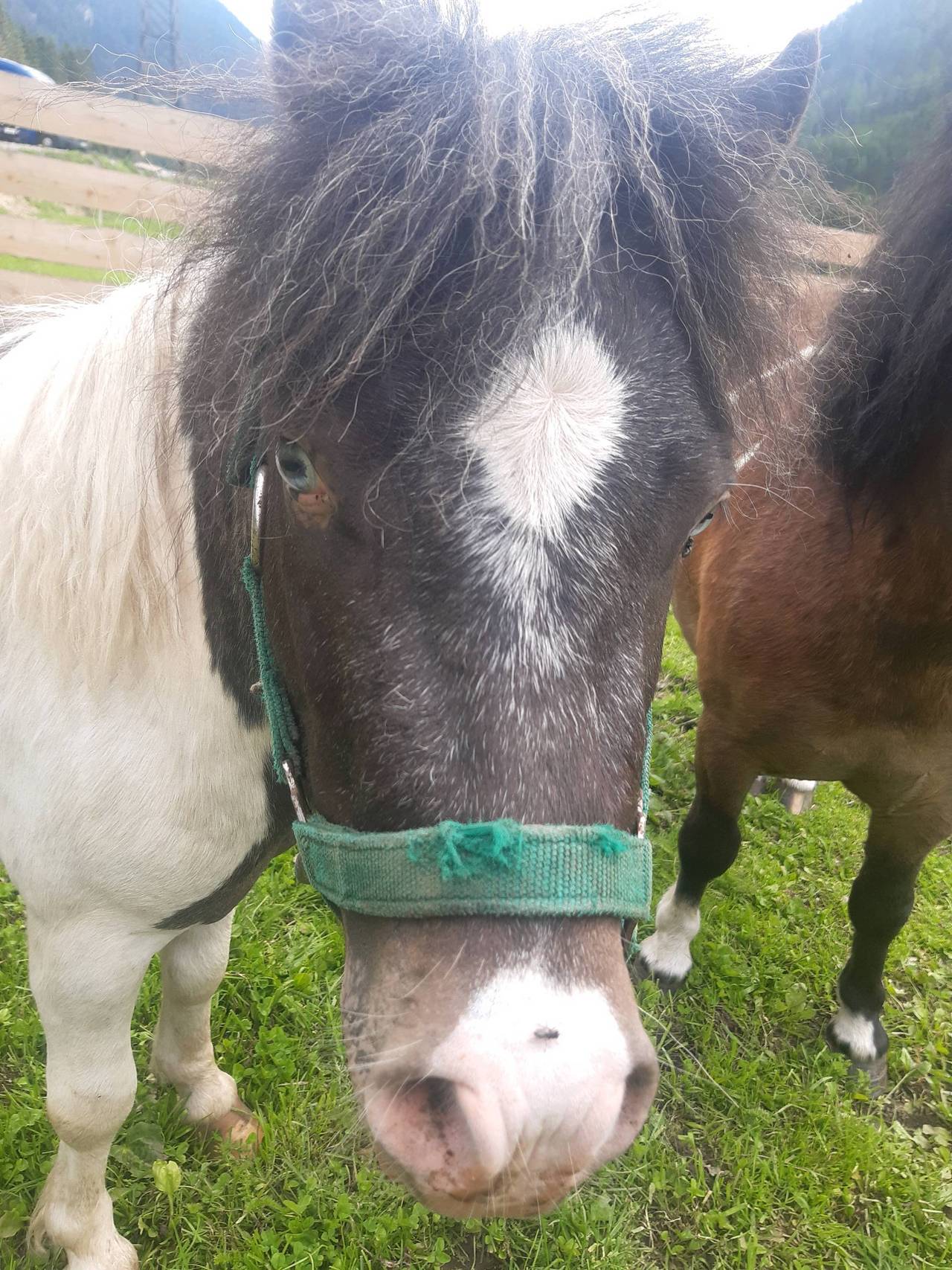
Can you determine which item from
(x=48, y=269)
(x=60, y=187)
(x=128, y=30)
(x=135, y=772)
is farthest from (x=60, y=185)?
(x=128, y=30)

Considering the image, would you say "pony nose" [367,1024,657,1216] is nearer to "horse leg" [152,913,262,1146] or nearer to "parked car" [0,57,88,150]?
"horse leg" [152,913,262,1146]

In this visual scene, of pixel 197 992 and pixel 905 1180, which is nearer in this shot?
pixel 197 992

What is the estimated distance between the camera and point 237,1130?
212 centimetres

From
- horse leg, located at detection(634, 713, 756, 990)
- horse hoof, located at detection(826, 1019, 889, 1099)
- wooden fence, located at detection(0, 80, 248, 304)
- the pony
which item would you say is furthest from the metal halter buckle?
wooden fence, located at detection(0, 80, 248, 304)

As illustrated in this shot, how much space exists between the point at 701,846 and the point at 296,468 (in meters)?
2.10

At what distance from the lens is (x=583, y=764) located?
3.09 ft

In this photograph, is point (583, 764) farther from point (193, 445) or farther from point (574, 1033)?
point (193, 445)

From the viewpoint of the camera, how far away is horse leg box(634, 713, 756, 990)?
2449mm

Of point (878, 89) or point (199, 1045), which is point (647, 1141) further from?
point (878, 89)

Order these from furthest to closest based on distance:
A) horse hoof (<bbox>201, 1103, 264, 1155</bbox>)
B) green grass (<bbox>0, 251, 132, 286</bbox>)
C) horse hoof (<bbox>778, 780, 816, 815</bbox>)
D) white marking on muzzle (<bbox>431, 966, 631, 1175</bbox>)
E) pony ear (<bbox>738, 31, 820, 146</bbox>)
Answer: green grass (<bbox>0, 251, 132, 286</bbox>)
horse hoof (<bbox>778, 780, 816, 815</bbox>)
horse hoof (<bbox>201, 1103, 264, 1155</bbox>)
pony ear (<bbox>738, 31, 820, 146</bbox>)
white marking on muzzle (<bbox>431, 966, 631, 1175</bbox>)

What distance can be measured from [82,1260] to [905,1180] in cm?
221

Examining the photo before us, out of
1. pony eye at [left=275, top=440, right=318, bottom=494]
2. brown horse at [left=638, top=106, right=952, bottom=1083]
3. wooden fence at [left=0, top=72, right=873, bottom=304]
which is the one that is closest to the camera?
pony eye at [left=275, top=440, right=318, bottom=494]

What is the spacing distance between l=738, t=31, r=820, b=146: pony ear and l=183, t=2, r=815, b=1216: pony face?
0.70 ft

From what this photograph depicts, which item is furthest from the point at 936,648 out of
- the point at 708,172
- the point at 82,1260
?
the point at 82,1260
